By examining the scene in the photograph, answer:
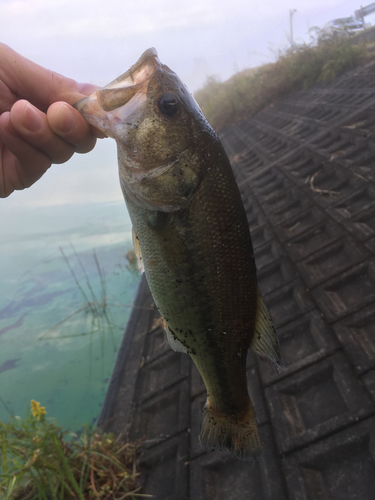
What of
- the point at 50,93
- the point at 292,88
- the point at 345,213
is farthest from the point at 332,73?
the point at 50,93

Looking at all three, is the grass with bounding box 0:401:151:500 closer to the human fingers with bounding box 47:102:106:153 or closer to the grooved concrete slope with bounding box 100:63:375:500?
the grooved concrete slope with bounding box 100:63:375:500

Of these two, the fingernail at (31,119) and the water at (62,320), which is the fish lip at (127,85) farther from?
the water at (62,320)

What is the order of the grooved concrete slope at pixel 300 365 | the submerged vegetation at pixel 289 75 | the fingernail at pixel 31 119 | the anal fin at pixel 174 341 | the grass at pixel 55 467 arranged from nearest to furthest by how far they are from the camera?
the fingernail at pixel 31 119 < the anal fin at pixel 174 341 < the grooved concrete slope at pixel 300 365 < the grass at pixel 55 467 < the submerged vegetation at pixel 289 75

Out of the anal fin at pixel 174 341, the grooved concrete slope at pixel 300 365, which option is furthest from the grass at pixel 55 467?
the anal fin at pixel 174 341

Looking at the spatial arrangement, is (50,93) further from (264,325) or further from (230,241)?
(264,325)

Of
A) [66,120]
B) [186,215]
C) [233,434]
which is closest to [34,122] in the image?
[66,120]

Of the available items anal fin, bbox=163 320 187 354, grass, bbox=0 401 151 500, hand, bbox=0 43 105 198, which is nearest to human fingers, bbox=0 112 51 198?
hand, bbox=0 43 105 198
